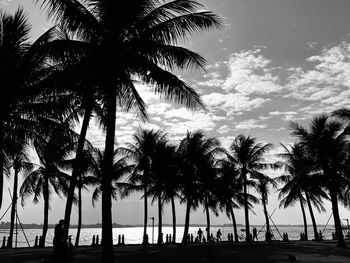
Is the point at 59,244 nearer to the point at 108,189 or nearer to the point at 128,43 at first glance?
the point at 108,189

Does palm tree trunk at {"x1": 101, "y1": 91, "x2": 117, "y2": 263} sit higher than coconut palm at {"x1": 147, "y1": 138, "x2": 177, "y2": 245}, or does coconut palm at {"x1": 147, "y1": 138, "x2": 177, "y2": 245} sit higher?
coconut palm at {"x1": 147, "y1": 138, "x2": 177, "y2": 245}

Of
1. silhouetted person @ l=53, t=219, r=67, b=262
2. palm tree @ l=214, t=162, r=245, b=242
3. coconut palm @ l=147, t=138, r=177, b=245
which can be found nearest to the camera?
silhouetted person @ l=53, t=219, r=67, b=262

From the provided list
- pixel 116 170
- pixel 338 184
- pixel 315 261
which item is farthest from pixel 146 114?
pixel 116 170

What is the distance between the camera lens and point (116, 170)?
134ft

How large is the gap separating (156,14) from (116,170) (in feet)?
88.1

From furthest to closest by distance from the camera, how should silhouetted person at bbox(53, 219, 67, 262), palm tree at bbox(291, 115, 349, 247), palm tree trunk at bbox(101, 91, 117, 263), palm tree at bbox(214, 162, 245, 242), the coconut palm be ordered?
palm tree at bbox(214, 162, 245, 242) → the coconut palm → palm tree at bbox(291, 115, 349, 247) → silhouetted person at bbox(53, 219, 67, 262) → palm tree trunk at bbox(101, 91, 117, 263)

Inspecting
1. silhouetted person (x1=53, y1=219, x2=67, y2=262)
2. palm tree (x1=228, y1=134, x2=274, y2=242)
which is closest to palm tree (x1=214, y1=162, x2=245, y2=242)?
palm tree (x1=228, y1=134, x2=274, y2=242)

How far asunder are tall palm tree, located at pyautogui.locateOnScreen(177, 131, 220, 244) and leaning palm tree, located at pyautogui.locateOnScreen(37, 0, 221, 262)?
73.8ft

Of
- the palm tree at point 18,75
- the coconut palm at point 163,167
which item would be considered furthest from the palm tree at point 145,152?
the palm tree at point 18,75

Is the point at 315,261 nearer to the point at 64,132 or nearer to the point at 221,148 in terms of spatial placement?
the point at 64,132

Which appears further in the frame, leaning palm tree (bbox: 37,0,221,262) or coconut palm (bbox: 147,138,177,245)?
coconut palm (bbox: 147,138,177,245)

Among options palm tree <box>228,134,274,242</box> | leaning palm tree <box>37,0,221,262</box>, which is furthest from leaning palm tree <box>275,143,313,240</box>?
leaning palm tree <box>37,0,221,262</box>

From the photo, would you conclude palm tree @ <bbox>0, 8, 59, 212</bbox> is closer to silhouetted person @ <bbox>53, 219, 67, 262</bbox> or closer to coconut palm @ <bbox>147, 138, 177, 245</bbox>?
silhouetted person @ <bbox>53, 219, 67, 262</bbox>

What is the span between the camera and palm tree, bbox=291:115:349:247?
1091 inches
